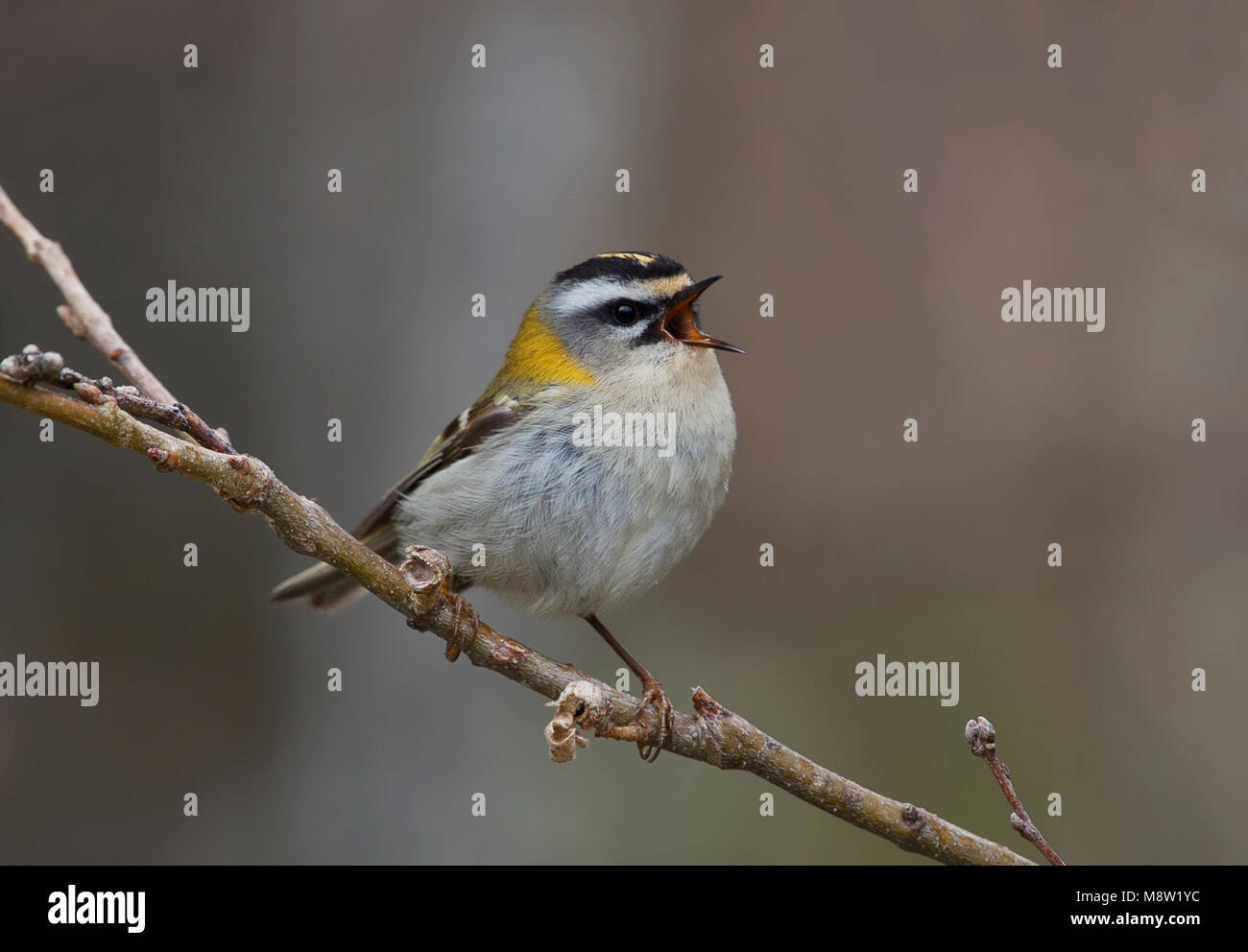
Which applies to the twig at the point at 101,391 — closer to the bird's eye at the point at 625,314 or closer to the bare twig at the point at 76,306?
Result: the bare twig at the point at 76,306

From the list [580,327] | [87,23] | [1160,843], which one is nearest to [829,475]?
[1160,843]

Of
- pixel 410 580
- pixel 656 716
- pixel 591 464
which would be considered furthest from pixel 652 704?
pixel 410 580

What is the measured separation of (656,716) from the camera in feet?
9.89

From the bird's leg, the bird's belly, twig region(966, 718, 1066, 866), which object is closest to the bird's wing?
the bird's belly

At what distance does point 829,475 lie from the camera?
7.58 metres

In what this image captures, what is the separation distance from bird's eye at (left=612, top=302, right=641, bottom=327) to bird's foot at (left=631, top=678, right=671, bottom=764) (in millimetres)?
1092

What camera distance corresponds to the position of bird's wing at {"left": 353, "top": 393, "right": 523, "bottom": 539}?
3879mm

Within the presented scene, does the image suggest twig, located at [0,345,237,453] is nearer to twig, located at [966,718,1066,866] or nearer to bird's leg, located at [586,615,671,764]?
bird's leg, located at [586,615,671,764]

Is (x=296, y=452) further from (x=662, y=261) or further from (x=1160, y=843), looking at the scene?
(x=1160, y=843)

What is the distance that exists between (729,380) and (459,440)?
13.0 ft

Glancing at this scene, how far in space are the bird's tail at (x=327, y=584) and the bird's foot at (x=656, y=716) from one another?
3.34 feet

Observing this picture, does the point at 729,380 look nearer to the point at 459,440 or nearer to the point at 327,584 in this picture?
the point at 459,440

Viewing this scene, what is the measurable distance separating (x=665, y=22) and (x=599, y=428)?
14.8 feet

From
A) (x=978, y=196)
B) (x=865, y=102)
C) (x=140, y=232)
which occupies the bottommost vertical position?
(x=140, y=232)
